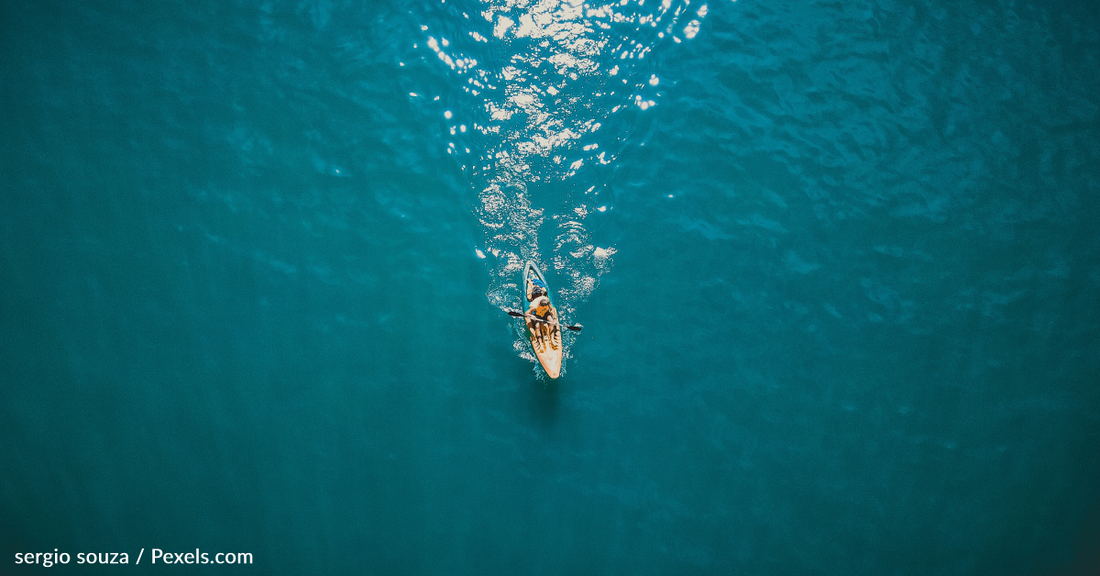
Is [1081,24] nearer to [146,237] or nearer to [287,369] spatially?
[287,369]

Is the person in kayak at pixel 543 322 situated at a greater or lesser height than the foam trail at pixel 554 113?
lesser

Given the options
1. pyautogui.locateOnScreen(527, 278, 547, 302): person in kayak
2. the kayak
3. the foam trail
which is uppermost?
the foam trail

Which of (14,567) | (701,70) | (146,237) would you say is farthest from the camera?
(701,70)

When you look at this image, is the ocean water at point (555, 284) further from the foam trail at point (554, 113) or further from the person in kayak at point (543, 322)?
the person in kayak at point (543, 322)

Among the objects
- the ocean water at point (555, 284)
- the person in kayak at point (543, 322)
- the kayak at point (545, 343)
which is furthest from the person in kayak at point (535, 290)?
the ocean water at point (555, 284)

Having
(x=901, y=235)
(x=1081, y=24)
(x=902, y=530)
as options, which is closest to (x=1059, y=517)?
(x=902, y=530)

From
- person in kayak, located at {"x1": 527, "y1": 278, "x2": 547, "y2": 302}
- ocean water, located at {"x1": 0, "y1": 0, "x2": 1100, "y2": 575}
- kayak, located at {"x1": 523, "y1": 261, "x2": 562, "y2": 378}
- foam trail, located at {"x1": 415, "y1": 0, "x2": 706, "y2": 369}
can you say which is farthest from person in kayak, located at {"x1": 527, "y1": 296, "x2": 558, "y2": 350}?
ocean water, located at {"x1": 0, "y1": 0, "x2": 1100, "y2": 575}

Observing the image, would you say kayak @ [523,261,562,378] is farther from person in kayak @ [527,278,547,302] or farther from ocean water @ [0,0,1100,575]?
ocean water @ [0,0,1100,575]
